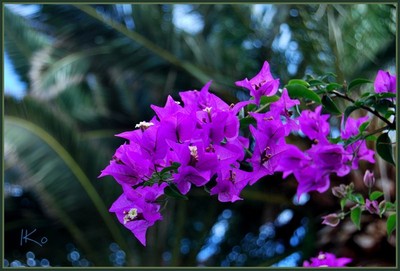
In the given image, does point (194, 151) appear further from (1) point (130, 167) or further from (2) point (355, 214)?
(2) point (355, 214)

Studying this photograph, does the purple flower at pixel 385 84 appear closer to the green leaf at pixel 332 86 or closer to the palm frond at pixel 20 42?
the green leaf at pixel 332 86

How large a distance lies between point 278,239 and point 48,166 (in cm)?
152

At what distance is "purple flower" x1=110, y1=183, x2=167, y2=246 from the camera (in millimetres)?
668

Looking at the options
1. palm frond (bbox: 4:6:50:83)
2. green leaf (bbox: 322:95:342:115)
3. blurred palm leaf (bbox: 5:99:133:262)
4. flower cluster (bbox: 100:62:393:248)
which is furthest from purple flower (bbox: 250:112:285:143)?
palm frond (bbox: 4:6:50:83)

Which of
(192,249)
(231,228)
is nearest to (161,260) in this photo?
(192,249)

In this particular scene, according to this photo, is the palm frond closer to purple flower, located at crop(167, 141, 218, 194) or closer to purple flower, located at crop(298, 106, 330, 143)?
purple flower, located at crop(298, 106, 330, 143)

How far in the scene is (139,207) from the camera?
672mm

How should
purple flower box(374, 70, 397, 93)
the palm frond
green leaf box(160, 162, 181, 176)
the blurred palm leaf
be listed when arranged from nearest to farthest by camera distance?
green leaf box(160, 162, 181, 176)
purple flower box(374, 70, 397, 93)
the blurred palm leaf
the palm frond

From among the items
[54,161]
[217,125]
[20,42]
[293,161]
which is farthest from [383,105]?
[20,42]

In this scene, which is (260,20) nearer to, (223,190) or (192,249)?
(192,249)

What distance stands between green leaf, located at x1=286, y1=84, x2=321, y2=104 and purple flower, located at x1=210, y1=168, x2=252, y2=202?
15 cm

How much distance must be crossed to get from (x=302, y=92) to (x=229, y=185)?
0.58 feet

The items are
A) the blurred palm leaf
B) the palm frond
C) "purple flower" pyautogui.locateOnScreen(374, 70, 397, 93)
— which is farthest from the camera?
the palm frond

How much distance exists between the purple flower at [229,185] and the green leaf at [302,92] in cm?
15
